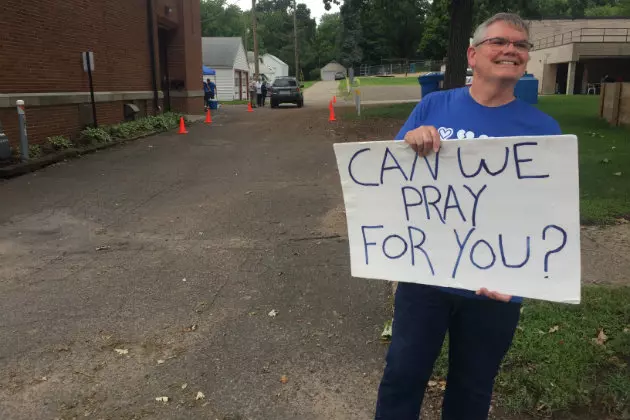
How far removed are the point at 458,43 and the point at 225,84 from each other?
1292 inches

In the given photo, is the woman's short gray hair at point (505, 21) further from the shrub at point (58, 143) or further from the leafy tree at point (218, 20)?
the leafy tree at point (218, 20)

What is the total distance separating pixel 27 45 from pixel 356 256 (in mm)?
11881

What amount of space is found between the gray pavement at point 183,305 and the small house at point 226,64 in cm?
3796

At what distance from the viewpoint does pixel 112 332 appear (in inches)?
162

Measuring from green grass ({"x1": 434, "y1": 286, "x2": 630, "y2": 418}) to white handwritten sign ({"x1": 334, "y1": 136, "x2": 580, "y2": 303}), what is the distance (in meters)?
1.26

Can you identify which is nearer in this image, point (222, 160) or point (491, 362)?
point (491, 362)

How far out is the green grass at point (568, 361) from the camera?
312 cm

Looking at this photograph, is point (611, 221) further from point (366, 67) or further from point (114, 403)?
point (366, 67)

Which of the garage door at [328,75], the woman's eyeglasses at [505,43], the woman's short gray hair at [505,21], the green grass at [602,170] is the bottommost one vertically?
the green grass at [602,170]

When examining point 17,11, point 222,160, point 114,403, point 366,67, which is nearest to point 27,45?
point 17,11

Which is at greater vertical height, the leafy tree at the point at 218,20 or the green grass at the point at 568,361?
the leafy tree at the point at 218,20

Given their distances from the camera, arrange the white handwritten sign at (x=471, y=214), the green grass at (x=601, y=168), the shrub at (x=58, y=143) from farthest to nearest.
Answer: the shrub at (x=58, y=143) < the green grass at (x=601, y=168) < the white handwritten sign at (x=471, y=214)

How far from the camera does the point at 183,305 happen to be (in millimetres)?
4617

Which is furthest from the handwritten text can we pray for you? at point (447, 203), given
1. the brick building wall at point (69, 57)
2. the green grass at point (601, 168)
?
the brick building wall at point (69, 57)
